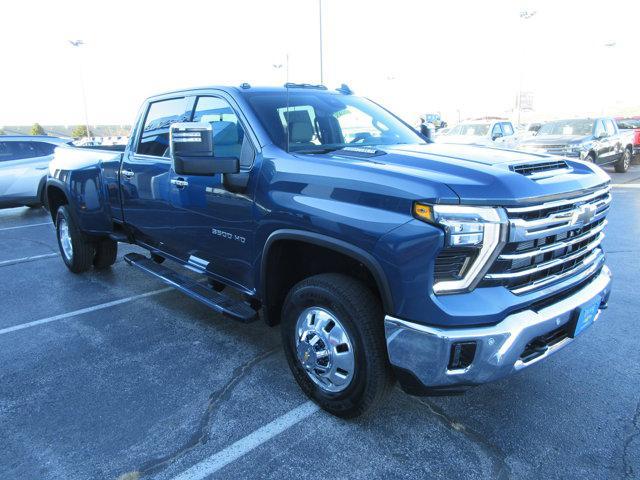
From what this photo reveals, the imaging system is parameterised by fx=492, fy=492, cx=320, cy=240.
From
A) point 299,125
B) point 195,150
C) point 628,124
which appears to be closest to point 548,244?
point 299,125

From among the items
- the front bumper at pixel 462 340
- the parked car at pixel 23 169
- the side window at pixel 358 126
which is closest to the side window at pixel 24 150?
the parked car at pixel 23 169

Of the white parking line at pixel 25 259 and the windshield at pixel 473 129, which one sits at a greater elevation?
the windshield at pixel 473 129

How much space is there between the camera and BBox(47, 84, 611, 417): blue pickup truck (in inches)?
89.3

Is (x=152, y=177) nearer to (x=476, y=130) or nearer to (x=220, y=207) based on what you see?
(x=220, y=207)

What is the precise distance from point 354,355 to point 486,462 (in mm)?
855

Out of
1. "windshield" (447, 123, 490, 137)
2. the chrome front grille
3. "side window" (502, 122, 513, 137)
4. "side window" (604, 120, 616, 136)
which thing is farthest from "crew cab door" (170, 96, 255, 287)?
"side window" (604, 120, 616, 136)

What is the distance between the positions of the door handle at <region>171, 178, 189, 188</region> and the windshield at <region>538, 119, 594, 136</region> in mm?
13139

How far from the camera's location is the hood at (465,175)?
2281 mm

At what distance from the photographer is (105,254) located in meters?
6.04

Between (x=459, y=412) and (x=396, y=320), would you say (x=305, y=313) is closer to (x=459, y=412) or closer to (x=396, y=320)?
(x=396, y=320)

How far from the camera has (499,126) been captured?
14.8 m

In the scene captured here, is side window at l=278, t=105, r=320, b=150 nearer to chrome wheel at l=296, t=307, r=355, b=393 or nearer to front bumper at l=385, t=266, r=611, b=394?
chrome wheel at l=296, t=307, r=355, b=393

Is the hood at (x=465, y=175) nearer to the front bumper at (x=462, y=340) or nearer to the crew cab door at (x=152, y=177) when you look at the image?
the front bumper at (x=462, y=340)

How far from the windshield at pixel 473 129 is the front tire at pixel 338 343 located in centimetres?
1352
